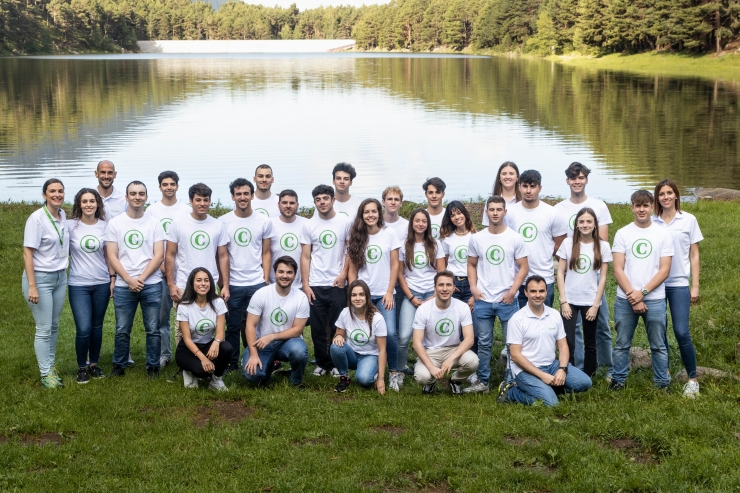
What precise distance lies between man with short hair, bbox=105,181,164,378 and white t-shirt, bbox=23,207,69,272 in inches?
19.4

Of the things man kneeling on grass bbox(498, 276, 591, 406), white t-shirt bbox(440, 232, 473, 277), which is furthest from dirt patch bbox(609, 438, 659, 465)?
white t-shirt bbox(440, 232, 473, 277)

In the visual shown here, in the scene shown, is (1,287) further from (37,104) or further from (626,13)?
(626,13)

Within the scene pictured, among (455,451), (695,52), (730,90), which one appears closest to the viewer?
(455,451)

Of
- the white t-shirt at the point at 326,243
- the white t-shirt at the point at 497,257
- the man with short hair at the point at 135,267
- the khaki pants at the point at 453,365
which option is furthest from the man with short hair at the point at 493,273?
the man with short hair at the point at 135,267

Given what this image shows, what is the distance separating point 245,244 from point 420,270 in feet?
6.34

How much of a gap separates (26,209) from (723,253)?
14.2 meters

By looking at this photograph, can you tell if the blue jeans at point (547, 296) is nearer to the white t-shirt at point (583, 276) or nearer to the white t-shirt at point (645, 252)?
the white t-shirt at point (583, 276)

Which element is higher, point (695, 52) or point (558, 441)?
point (695, 52)

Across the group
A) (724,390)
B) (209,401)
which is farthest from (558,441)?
(209,401)

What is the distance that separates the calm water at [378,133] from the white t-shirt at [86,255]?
38.6 ft

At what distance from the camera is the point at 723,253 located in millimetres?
13008

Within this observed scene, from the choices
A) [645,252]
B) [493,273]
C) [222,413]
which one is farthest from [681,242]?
[222,413]

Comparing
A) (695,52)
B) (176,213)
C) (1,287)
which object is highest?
(695,52)

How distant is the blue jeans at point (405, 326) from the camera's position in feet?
26.9
